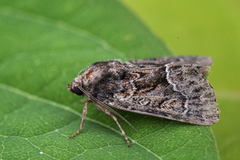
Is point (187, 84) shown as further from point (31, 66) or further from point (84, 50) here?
point (31, 66)

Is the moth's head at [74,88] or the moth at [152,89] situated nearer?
the moth at [152,89]

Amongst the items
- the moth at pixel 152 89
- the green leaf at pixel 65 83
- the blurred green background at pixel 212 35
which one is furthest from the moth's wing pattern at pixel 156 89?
the blurred green background at pixel 212 35

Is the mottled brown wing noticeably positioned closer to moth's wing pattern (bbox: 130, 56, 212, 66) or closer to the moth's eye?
moth's wing pattern (bbox: 130, 56, 212, 66)

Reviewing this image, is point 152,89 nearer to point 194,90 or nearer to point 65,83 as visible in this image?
point 194,90

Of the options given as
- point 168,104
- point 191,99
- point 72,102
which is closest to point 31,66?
point 72,102

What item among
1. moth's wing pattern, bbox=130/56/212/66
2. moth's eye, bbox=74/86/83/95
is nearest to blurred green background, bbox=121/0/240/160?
moth's wing pattern, bbox=130/56/212/66

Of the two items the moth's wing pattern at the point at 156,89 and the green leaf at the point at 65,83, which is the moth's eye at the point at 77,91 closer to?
the moth's wing pattern at the point at 156,89

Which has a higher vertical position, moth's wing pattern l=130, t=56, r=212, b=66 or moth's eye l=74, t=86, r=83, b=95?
moth's wing pattern l=130, t=56, r=212, b=66
